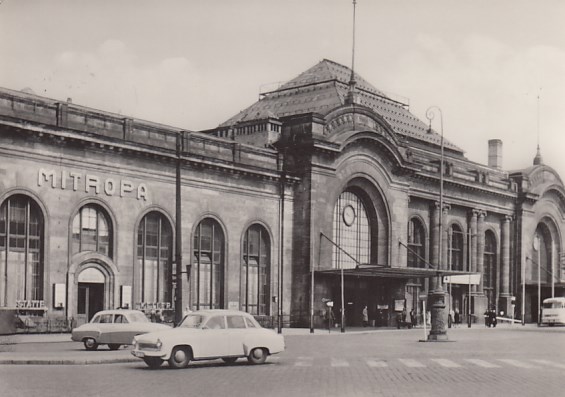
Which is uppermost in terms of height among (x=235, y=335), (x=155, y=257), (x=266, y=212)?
(x=266, y=212)

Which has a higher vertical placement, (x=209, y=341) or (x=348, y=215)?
(x=348, y=215)

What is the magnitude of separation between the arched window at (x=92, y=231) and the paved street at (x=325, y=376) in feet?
32.4

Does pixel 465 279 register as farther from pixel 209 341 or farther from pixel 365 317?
pixel 209 341

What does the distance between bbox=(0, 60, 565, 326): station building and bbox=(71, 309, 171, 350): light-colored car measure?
97.8 inches

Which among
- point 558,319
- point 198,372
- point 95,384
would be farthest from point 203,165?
point 558,319

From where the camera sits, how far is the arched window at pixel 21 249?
35.1 meters

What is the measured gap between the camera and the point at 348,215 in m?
52.6

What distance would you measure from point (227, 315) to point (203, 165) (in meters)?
21.1

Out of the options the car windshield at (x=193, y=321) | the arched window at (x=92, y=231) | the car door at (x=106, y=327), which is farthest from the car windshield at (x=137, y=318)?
the arched window at (x=92, y=231)

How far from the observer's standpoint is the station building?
36.3 metres

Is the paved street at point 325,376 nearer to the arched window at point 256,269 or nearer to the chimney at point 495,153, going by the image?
the arched window at point 256,269

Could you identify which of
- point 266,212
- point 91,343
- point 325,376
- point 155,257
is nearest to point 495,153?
point 266,212

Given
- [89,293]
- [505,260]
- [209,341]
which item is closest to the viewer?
[209,341]

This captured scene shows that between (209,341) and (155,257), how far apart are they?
19849 mm
